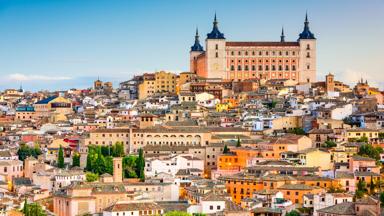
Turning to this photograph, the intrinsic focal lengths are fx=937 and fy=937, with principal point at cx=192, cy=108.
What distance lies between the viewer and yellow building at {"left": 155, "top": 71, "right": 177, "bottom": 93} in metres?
78.8

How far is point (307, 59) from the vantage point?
84125 millimetres

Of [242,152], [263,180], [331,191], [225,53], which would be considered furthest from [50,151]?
[225,53]

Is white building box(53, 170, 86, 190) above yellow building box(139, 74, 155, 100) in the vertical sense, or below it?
below

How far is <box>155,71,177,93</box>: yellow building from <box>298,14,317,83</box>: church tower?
1198 cm

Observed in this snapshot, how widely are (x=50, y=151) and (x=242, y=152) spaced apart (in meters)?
→ 11.8

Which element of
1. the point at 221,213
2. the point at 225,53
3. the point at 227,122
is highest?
the point at 225,53

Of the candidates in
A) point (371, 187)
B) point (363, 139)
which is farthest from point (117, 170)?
point (363, 139)

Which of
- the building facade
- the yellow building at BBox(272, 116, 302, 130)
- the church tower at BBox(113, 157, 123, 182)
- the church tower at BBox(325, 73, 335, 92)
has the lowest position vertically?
the church tower at BBox(113, 157, 123, 182)

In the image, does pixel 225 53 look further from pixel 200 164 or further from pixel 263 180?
pixel 263 180

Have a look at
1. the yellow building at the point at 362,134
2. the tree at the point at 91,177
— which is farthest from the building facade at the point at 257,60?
the tree at the point at 91,177

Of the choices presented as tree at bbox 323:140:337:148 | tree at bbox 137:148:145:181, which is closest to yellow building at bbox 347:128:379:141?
tree at bbox 323:140:337:148

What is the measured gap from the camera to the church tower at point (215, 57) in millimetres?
82688

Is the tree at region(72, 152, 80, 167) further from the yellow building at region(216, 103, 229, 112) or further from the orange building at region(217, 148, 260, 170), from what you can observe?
the yellow building at region(216, 103, 229, 112)

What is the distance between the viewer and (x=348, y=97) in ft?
216
